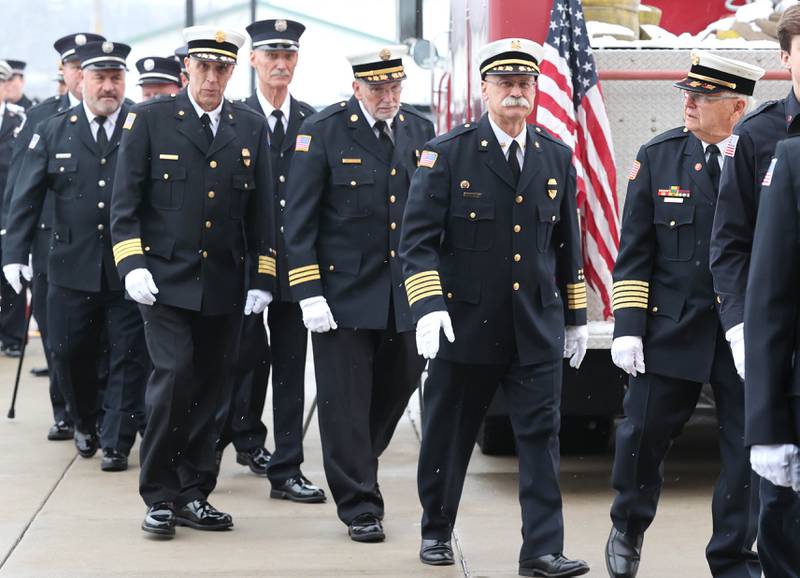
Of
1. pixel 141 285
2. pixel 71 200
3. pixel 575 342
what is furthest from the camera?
pixel 71 200

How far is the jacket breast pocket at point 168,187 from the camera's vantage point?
6527mm

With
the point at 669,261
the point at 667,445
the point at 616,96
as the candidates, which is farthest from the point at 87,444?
the point at 669,261

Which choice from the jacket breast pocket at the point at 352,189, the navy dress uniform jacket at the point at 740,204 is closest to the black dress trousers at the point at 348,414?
the jacket breast pocket at the point at 352,189

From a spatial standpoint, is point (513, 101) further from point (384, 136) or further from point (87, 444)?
point (87, 444)

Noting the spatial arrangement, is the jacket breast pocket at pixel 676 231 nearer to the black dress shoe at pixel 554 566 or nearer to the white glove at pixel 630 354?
the white glove at pixel 630 354

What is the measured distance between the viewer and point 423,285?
18.5 ft

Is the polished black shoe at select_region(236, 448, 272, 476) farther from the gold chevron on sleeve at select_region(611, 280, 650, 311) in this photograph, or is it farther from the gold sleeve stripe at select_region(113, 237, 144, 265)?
the gold chevron on sleeve at select_region(611, 280, 650, 311)

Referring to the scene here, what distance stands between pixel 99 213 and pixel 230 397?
4.53 ft

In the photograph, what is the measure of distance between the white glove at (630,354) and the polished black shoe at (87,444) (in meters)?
3.76

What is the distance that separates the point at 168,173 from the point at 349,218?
76 centimetres

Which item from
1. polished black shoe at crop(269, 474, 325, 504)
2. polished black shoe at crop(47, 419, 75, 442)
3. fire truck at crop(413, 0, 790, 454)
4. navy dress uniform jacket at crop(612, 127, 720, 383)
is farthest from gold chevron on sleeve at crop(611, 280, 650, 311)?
polished black shoe at crop(47, 419, 75, 442)

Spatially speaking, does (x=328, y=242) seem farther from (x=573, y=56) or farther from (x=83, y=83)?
(x=83, y=83)

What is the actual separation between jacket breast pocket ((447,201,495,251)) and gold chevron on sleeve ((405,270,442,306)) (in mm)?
213

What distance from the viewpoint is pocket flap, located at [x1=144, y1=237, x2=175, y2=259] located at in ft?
21.4
